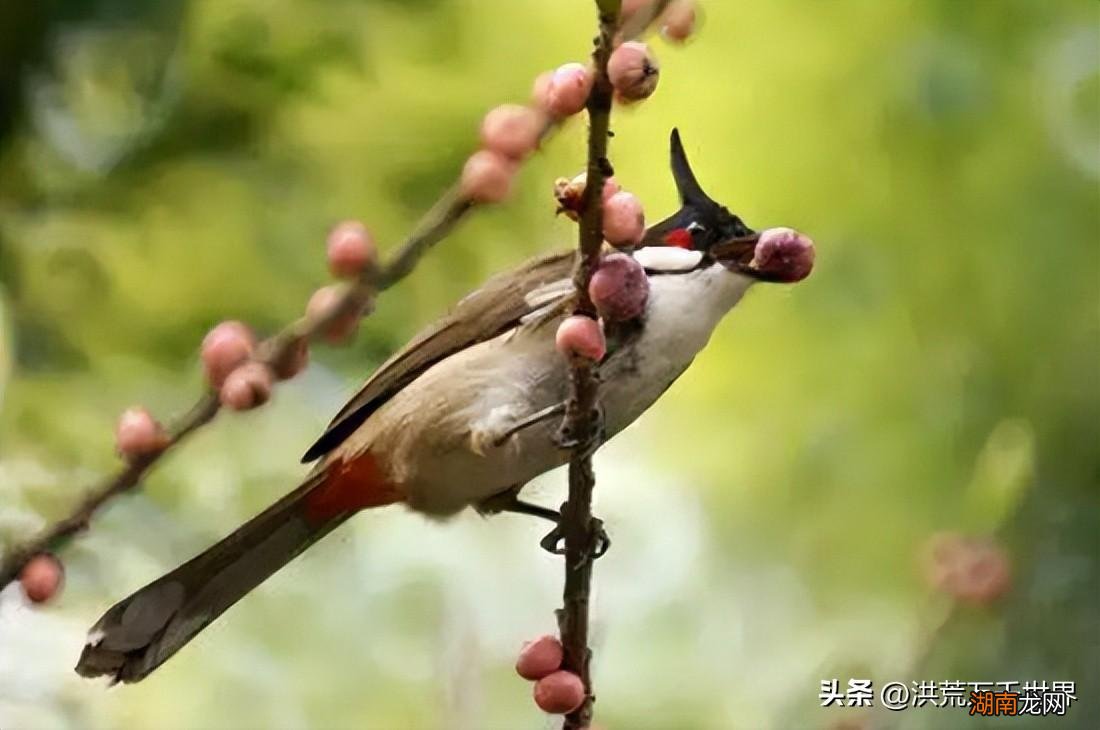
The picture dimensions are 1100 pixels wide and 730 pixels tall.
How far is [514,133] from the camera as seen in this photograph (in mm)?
1206

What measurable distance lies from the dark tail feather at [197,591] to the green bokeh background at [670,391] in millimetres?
22

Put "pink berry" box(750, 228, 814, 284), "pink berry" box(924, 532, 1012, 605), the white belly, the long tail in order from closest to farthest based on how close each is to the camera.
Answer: "pink berry" box(750, 228, 814, 284), the white belly, the long tail, "pink berry" box(924, 532, 1012, 605)

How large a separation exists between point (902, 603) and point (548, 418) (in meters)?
0.43

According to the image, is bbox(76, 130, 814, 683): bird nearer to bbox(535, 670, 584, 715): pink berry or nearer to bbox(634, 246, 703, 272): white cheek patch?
bbox(634, 246, 703, 272): white cheek patch

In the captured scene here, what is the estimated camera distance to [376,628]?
4.11 ft

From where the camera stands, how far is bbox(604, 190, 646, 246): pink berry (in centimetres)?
84

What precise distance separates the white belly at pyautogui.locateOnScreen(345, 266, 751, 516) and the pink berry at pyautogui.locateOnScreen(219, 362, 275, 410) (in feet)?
0.28

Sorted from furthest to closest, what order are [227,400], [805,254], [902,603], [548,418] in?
[902,603]
[227,400]
[548,418]
[805,254]

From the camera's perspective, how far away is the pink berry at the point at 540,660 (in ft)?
3.29

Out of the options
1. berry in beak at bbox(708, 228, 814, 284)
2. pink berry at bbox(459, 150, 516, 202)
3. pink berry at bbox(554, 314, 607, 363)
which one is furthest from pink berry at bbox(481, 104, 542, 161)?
pink berry at bbox(554, 314, 607, 363)

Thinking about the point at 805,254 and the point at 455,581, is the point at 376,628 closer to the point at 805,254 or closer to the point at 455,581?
the point at 455,581

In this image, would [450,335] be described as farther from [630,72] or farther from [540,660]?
[630,72]

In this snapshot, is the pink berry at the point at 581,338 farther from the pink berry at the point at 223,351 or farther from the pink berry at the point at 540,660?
the pink berry at the point at 223,351

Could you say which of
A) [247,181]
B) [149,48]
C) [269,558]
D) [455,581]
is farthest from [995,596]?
[149,48]
